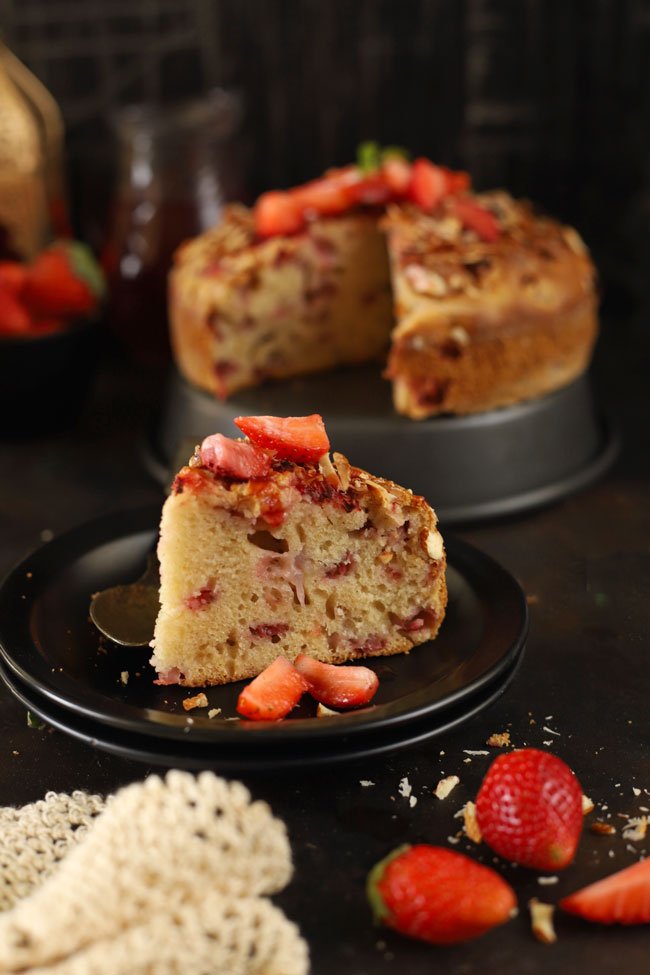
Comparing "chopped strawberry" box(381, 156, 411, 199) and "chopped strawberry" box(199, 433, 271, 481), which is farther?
"chopped strawberry" box(381, 156, 411, 199)

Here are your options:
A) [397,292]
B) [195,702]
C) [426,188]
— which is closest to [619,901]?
[195,702]

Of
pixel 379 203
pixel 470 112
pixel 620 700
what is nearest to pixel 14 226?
pixel 379 203

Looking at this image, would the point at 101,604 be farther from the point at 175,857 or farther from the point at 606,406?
the point at 606,406

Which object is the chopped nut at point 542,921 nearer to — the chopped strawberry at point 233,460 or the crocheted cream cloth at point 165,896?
the crocheted cream cloth at point 165,896

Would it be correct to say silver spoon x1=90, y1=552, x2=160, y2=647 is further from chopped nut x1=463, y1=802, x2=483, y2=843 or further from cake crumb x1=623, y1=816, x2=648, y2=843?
cake crumb x1=623, y1=816, x2=648, y2=843

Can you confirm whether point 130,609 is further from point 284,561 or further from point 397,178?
point 397,178

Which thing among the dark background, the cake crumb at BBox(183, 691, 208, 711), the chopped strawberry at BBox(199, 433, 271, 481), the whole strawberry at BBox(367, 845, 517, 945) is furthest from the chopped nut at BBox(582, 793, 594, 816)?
the dark background

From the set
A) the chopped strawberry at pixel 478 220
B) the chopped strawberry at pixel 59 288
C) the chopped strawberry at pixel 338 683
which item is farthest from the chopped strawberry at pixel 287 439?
the chopped strawberry at pixel 59 288

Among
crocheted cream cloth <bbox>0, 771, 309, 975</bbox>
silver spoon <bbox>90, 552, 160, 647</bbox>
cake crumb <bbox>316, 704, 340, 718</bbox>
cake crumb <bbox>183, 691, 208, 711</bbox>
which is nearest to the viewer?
crocheted cream cloth <bbox>0, 771, 309, 975</bbox>
